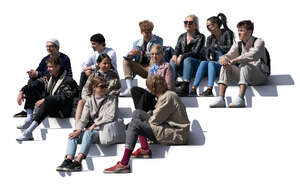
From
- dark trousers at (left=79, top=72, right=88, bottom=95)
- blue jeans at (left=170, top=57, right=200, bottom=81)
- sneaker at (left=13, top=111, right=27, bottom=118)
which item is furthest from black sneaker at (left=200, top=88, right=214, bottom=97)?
sneaker at (left=13, top=111, right=27, bottom=118)

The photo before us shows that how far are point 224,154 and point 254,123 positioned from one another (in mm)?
721

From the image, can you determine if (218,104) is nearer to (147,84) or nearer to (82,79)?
(147,84)

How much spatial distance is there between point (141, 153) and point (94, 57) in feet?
7.37

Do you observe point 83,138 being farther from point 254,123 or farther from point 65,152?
point 254,123

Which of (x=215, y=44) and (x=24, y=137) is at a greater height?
(x=215, y=44)

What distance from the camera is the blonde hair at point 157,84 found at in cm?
1207

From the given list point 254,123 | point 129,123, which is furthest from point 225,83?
point 129,123

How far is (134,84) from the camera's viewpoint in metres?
14.2

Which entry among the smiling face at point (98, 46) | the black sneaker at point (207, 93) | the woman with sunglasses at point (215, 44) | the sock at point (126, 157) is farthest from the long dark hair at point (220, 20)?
the sock at point (126, 157)

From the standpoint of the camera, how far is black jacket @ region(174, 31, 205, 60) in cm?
1378

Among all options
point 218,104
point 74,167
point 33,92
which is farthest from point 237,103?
Answer: point 33,92

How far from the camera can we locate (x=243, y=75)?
13.1m

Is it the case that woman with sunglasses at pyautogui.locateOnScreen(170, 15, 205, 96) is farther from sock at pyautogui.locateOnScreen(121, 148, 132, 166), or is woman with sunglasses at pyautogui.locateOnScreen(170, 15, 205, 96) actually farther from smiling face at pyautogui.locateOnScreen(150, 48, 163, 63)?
→ sock at pyautogui.locateOnScreen(121, 148, 132, 166)

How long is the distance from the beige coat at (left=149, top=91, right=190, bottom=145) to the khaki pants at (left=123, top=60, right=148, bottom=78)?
165 cm
